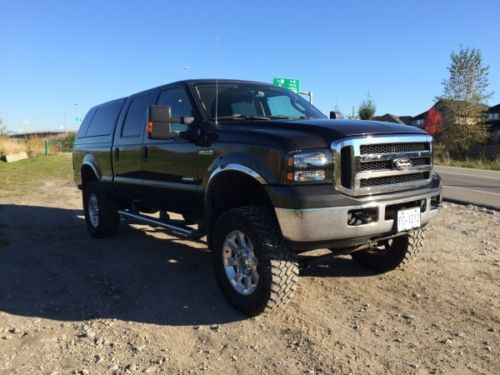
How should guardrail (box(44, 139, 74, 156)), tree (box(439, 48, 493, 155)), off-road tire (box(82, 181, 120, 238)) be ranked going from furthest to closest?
tree (box(439, 48, 493, 155)), guardrail (box(44, 139, 74, 156)), off-road tire (box(82, 181, 120, 238))

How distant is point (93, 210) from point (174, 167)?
2.81m

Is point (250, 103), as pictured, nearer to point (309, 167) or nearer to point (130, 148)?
point (309, 167)

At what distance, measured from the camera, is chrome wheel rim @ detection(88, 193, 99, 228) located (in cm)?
728

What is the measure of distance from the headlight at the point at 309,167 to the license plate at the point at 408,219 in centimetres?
77

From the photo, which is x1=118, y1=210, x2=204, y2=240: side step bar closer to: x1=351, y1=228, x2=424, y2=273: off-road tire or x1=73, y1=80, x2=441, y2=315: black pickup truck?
x1=73, y1=80, x2=441, y2=315: black pickup truck

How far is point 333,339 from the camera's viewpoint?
3.62 meters

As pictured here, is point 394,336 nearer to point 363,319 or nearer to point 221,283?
point 363,319

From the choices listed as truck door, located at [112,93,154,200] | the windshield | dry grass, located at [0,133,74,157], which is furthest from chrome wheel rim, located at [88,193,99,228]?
dry grass, located at [0,133,74,157]

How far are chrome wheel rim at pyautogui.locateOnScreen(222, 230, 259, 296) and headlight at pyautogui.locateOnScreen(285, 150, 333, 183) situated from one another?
0.73m

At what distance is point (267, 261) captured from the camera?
3848mm

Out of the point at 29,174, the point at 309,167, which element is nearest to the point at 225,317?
the point at 309,167

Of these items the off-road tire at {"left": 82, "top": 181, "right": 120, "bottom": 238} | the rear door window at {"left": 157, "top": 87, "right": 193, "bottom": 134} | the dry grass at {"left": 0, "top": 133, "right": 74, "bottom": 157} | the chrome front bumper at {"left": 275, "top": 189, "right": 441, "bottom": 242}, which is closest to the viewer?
the chrome front bumper at {"left": 275, "top": 189, "right": 441, "bottom": 242}

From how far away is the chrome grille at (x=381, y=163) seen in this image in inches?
148

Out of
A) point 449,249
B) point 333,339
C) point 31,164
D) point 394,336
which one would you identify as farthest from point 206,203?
point 31,164
